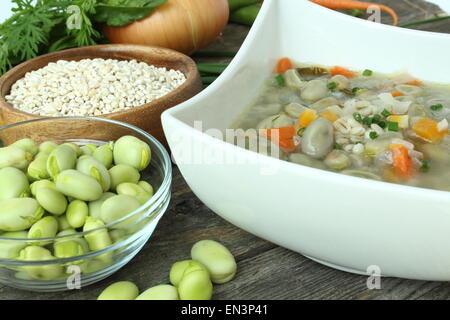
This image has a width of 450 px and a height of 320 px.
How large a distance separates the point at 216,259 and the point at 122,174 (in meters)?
0.31

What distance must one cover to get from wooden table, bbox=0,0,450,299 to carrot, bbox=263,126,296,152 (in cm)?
24

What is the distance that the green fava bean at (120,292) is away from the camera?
4.03 ft

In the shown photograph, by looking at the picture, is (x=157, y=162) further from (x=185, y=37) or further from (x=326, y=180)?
(x=185, y=37)

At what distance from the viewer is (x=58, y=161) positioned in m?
1.36

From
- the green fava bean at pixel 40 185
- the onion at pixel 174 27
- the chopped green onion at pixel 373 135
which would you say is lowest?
the chopped green onion at pixel 373 135

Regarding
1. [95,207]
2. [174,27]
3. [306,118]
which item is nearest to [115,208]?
[95,207]

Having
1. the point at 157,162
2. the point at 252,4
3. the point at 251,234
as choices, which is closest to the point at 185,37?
the point at 252,4

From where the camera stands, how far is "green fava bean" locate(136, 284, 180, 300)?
1.22 m

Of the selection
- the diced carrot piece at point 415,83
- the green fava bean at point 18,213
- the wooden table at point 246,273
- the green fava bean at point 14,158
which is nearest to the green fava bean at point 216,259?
the wooden table at point 246,273

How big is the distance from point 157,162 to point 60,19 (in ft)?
3.41

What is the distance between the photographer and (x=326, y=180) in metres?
1.09

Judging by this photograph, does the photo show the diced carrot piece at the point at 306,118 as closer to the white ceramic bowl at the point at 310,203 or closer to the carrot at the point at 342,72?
the white ceramic bowl at the point at 310,203

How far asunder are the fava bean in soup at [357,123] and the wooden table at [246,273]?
228 millimetres

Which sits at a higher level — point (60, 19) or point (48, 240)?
point (60, 19)
